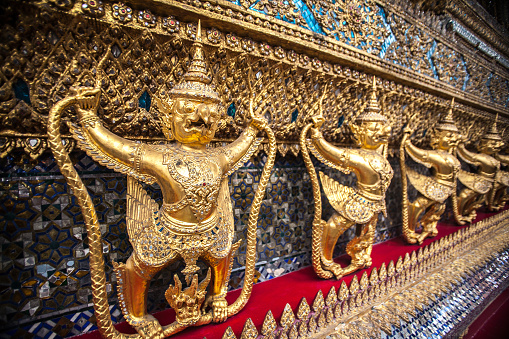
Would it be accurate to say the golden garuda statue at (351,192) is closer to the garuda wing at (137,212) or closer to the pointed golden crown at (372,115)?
the pointed golden crown at (372,115)

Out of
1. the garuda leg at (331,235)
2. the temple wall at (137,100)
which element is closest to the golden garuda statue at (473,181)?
the temple wall at (137,100)

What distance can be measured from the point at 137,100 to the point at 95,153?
267mm

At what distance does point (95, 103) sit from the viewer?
748 millimetres

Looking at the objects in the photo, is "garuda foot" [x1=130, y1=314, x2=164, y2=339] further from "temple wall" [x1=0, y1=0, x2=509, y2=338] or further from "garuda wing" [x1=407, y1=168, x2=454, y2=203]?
"garuda wing" [x1=407, y1=168, x2=454, y2=203]

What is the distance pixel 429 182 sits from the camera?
1.87 metres

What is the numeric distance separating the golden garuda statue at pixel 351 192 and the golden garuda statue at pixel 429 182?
0.61 meters

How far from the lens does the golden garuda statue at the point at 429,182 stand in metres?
1.83

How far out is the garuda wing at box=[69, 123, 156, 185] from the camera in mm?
723

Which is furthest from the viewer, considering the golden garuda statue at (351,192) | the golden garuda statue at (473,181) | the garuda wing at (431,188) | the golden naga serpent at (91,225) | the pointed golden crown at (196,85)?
the golden garuda statue at (473,181)

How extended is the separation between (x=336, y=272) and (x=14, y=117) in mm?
1410

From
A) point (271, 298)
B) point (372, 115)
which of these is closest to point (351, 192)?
point (372, 115)

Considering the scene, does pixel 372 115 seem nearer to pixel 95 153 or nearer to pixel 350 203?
pixel 350 203

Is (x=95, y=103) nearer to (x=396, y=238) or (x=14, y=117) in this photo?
(x=14, y=117)

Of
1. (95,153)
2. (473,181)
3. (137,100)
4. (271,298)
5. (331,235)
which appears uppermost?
(137,100)
